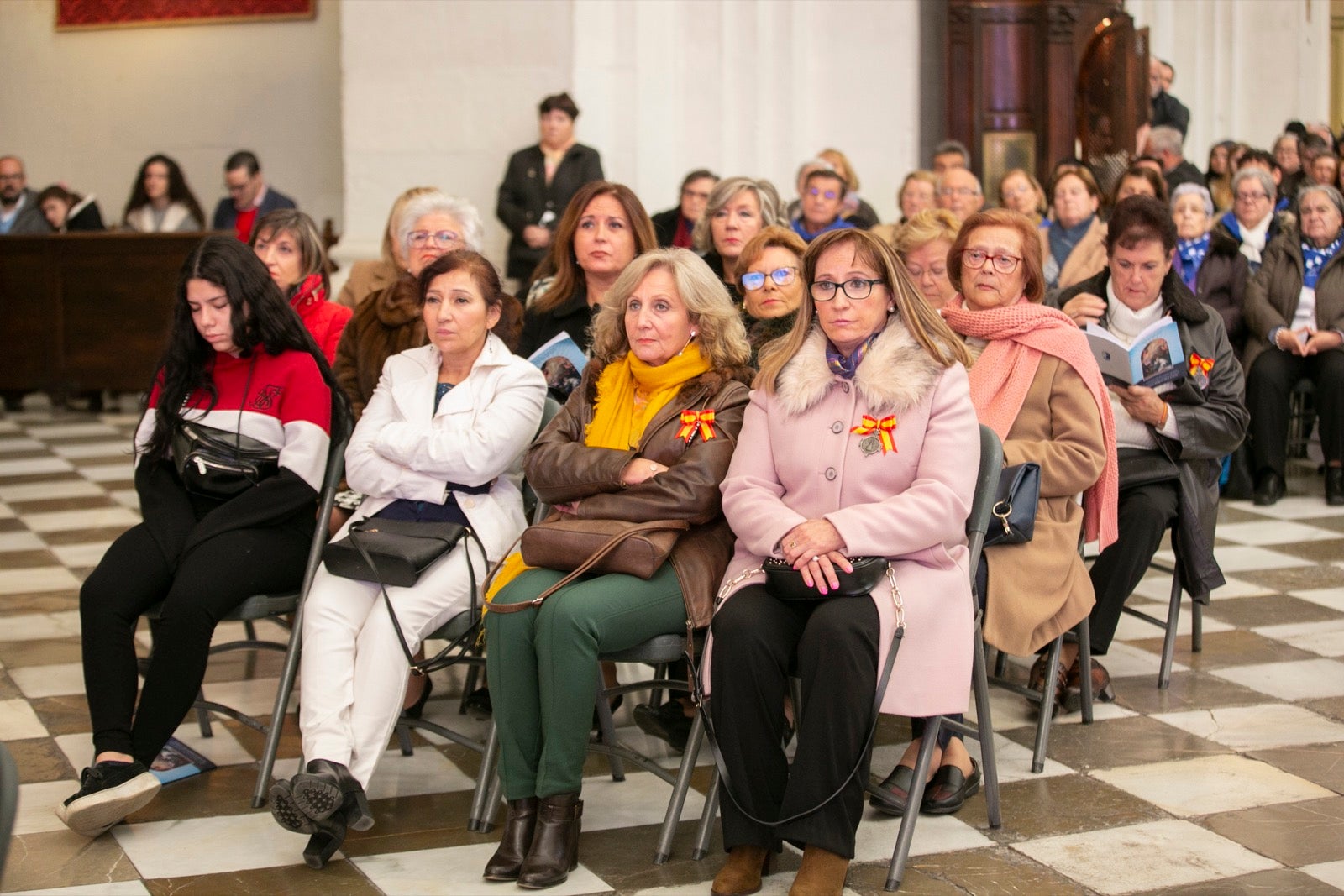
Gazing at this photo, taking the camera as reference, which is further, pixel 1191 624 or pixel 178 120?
pixel 178 120

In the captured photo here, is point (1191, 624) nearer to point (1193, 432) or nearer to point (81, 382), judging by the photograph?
point (1193, 432)

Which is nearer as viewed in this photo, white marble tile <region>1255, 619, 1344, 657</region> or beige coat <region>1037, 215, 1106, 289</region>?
white marble tile <region>1255, 619, 1344, 657</region>

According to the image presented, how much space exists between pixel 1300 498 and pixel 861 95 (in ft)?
15.8

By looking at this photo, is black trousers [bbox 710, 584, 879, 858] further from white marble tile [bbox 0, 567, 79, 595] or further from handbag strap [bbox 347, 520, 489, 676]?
white marble tile [bbox 0, 567, 79, 595]

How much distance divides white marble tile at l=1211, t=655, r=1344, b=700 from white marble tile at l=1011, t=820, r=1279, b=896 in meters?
1.20

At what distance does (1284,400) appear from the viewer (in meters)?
7.66

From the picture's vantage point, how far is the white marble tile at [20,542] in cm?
672

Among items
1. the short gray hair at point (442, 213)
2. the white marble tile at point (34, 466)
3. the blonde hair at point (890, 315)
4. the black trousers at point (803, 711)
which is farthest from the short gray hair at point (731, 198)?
the white marble tile at point (34, 466)

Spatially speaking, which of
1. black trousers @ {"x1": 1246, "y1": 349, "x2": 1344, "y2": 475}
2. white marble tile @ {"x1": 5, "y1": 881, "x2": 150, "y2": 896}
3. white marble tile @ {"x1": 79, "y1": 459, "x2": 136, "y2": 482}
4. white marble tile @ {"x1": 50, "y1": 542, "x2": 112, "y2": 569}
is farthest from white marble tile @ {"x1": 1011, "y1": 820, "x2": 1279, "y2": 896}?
white marble tile @ {"x1": 79, "y1": 459, "x2": 136, "y2": 482}

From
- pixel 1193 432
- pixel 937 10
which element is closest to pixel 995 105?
pixel 937 10

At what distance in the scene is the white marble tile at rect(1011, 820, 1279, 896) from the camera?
3256mm

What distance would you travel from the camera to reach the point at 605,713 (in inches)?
155

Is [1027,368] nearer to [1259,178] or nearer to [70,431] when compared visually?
[1259,178]

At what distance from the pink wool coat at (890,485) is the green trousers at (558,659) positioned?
17 cm
